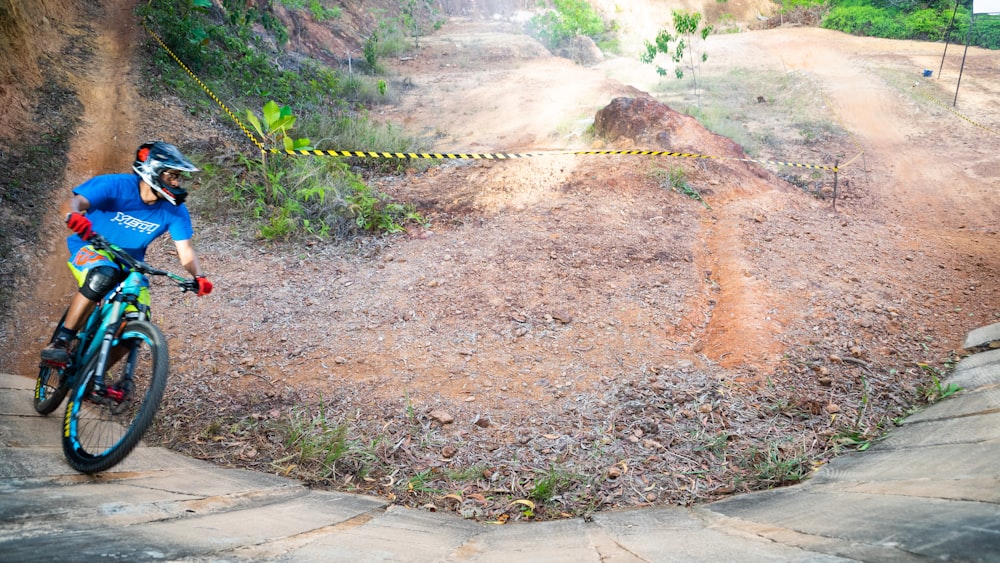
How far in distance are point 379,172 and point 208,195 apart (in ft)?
8.30

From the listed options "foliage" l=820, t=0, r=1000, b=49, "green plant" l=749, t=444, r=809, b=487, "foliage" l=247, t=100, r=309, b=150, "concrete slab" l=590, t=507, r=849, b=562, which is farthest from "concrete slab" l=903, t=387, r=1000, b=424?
"foliage" l=820, t=0, r=1000, b=49

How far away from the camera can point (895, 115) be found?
13953 mm

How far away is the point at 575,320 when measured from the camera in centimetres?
551

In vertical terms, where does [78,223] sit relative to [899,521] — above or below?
above

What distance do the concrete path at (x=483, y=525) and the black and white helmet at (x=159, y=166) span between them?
1555 millimetres

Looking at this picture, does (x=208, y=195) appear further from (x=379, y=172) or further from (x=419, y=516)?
(x=419, y=516)

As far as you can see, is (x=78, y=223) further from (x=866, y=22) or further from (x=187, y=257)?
(x=866, y=22)

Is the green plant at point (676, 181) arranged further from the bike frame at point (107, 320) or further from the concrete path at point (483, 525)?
the bike frame at point (107, 320)

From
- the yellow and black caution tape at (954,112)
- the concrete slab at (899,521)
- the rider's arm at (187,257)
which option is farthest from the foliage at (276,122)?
the yellow and black caution tape at (954,112)

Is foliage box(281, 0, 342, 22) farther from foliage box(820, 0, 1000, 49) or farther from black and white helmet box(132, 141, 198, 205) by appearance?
foliage box(820, 0, 1000, 49)

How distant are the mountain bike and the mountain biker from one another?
7 centimetres

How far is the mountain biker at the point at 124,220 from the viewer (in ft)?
11.6

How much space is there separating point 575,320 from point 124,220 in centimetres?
353

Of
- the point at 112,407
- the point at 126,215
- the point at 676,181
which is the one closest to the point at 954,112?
the point at 676,181
